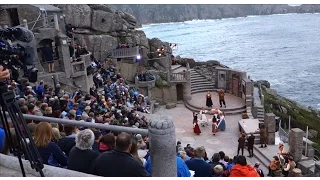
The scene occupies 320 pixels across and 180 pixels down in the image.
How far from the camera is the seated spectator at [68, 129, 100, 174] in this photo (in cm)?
511

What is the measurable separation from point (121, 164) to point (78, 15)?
35824mm

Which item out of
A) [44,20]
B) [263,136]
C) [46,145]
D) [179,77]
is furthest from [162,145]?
[179,77]

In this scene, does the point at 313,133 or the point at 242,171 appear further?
the point at 313,133

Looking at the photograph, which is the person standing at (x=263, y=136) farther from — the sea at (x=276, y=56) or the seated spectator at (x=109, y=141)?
the sea at (x=276, y=56)

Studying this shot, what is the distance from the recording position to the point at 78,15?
125 ft

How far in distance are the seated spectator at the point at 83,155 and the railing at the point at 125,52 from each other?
31828mm

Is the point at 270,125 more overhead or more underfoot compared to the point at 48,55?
more underfoot

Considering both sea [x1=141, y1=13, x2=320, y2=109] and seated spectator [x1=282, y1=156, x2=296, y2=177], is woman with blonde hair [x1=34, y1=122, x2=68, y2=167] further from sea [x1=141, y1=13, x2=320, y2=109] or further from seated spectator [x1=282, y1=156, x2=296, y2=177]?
sea [x1=141, y1=13, x2=320, y2=109]

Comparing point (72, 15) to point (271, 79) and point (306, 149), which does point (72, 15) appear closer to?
point (306, 149)

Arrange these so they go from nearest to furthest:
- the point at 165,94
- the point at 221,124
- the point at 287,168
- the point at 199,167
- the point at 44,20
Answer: the point at 199,167 → the point at 287,168 → the point at 221,124 → the point at 44,20 → the point at 165,94

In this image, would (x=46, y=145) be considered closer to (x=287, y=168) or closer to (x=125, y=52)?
(x=287, y=168)

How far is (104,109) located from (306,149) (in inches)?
362

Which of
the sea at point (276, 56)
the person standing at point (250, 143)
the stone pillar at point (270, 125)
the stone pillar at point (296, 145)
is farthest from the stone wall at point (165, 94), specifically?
the sea at point (276, 56)

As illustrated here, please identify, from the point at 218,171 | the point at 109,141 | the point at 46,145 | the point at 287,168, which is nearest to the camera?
the point at 109,141
